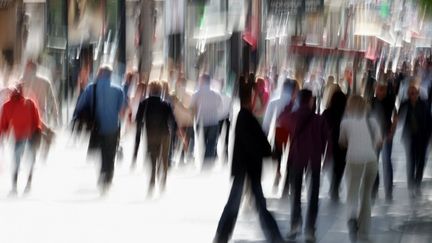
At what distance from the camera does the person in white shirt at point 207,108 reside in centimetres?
1908

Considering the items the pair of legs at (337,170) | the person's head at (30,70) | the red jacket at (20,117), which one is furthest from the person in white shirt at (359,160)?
the person's head at (30,70)

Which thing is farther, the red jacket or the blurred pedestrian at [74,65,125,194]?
the blurred pedestrian at [74,65,125,194]

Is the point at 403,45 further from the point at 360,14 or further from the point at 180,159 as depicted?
the point at 180,159

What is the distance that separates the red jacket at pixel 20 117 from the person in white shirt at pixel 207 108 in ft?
11.4

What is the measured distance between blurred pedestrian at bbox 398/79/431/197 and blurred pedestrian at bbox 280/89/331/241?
4225 millimetres

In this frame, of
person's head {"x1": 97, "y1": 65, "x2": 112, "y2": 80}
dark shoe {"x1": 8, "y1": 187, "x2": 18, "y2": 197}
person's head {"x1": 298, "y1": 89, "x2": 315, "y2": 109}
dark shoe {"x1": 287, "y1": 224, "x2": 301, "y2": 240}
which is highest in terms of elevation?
person's head {"x1": 298, "y1": 89, "x2": 315, "y2": 109}

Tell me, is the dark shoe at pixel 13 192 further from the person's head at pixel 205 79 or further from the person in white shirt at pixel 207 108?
the person's head at pixel 205 79

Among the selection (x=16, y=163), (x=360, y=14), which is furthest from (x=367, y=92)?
(x=360, y=14)

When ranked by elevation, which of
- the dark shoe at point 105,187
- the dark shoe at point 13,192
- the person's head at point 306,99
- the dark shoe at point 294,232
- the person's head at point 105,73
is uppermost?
the person's head at point 306,99

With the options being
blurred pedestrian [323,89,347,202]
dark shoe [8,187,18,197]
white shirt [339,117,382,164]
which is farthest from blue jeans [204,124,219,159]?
white shirt [339,117,382,164]

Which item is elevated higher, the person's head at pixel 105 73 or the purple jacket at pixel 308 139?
the person's head at pixel 105 73

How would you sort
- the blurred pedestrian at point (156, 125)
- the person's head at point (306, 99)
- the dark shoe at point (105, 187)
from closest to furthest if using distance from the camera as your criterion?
the person's head at point (306, 99) → the blurred pedestrian at point (156, 125) → the dark shoe at point (105, 187)

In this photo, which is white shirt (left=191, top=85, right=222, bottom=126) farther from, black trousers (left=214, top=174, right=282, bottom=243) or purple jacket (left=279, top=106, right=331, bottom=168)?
black trousers (left=214, top=174, right=282, bottom=243)

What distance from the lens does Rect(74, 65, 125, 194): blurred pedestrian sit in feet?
53.3
